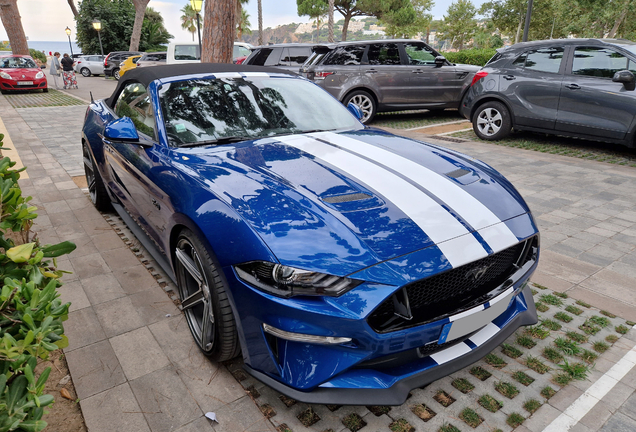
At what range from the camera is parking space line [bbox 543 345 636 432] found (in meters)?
2.13

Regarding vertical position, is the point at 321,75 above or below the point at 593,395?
above

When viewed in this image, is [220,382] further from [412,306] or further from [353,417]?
[412,306]

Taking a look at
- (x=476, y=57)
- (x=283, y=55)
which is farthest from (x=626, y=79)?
(x=476, y=57)

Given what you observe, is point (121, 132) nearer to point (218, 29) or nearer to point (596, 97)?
point (218, 29)

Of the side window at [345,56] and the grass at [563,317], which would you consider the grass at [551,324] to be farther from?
the side window at [345,56]

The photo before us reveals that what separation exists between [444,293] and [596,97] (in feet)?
21.1

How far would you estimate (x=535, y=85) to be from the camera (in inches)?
298

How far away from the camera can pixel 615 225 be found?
4523 mm

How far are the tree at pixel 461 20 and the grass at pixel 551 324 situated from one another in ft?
223

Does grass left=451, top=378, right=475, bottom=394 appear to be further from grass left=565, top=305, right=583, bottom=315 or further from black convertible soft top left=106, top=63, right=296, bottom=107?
black convertible soft top left=106, top=63, right=296, bottom=107

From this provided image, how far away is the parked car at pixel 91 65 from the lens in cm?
2989

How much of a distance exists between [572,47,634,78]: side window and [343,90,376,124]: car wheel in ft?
13.6

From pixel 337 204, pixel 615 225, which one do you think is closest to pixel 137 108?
pixel 337 204

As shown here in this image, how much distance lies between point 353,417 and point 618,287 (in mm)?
2475
